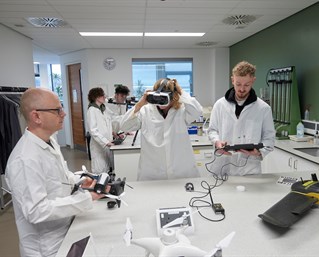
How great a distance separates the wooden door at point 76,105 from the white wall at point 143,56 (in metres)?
0.33

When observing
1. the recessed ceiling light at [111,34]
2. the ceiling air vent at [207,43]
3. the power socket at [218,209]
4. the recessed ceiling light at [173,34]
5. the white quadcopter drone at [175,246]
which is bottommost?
the power socket at [218,209]

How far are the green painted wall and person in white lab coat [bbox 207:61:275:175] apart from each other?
62.6 inches

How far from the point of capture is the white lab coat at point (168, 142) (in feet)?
6.24

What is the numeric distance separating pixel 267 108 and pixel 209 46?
4.03m

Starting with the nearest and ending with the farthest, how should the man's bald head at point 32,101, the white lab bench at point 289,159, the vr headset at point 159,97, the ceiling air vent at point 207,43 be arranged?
the man's bald head at point 32,101
the vr headset at point 159,97
the white lab bench at point 289,159
the ceiling air vent at point 207,43

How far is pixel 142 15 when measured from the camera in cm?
325

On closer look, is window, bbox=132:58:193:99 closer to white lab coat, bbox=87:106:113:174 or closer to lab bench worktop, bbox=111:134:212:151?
lab bench worktop, bbox=111:134:212:151

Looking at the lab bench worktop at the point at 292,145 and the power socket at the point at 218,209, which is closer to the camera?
the power socket at the point at 218,209

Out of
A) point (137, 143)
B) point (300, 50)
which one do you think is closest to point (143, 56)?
point (137, 143)

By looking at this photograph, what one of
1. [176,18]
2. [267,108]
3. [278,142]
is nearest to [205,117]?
[278,142]

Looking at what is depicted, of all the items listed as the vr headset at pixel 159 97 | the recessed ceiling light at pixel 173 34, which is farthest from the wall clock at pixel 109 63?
the vr headset at pixel 159 97

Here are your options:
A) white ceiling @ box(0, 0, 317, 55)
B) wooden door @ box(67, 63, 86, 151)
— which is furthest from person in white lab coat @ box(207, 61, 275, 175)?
wooden door @ box(67, 63, 86, 151)

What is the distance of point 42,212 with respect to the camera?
1070mm

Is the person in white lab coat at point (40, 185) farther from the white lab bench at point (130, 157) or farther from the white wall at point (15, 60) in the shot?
the white wall at point (15, 60)
